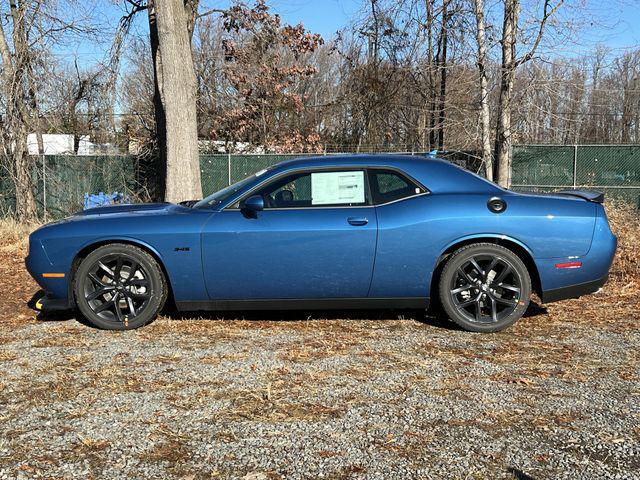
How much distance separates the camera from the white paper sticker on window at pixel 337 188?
17.4ft

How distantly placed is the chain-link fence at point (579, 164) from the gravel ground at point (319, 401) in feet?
35.1

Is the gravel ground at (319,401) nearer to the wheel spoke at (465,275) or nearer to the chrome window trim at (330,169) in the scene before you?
the wheel spoke at (465,275)

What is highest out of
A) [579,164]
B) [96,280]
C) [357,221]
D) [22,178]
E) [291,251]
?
[579,164]

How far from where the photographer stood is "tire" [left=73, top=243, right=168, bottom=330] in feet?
17.2

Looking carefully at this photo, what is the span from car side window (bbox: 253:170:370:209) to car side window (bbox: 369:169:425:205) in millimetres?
80

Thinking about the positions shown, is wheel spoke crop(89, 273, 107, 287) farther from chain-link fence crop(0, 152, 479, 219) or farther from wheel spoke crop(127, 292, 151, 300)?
chain-link fence crop(0, 152, 479, 219)

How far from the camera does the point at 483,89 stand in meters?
12.1

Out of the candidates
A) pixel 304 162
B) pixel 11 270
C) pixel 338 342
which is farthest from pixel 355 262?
pixel 11 270

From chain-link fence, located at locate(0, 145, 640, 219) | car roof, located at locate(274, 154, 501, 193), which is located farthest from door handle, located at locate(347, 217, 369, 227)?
chain-link fence, located at locate(0, 145, 640, 219)

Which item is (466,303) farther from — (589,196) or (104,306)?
(104,306)

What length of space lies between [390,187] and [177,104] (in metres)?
5.64

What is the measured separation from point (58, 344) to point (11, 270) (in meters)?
4.22

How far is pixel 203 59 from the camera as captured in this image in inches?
967

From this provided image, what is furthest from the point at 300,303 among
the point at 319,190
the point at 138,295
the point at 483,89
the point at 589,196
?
the point at 483,89
